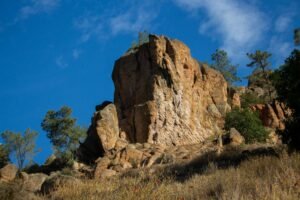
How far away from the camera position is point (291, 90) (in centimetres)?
2192

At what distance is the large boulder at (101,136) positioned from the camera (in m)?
41.2

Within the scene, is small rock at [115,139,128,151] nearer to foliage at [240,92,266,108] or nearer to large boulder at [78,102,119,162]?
large boulder at [78,102,119,162]

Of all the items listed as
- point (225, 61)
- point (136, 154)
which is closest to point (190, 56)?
point (136, 154)

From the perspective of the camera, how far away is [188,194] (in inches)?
357

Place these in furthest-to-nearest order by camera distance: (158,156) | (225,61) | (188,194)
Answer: (225,61)
(158,156)
(188,194)

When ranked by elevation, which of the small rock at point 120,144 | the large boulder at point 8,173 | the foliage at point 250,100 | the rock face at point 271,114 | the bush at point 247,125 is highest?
the foliage at point 250,100

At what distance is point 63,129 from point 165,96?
1518 cm

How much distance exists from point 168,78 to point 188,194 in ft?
126

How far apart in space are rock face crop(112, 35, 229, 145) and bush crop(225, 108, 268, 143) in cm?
330

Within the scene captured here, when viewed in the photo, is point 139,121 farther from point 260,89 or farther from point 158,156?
point 260,89

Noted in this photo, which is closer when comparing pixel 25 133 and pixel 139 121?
pixel 139 121

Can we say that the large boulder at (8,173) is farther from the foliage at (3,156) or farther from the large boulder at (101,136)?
the foliage at (3,156)

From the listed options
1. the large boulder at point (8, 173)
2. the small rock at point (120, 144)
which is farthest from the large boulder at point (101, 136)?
the large boulder at point (8, 173)

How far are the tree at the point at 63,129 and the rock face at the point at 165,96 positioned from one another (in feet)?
22.5
